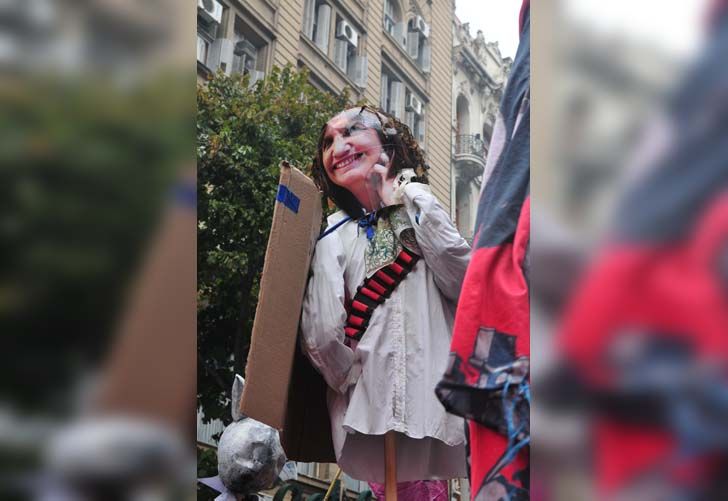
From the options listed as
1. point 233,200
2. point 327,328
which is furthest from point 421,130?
point 327,328

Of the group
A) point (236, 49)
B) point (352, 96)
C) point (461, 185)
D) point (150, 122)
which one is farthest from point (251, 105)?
point (150, 122)

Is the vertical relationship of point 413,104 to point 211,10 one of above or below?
below

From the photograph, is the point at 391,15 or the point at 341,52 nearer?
the point at 391,15

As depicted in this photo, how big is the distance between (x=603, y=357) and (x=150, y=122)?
1.01 ft

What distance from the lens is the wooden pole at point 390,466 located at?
8.43ft

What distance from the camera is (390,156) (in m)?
3.24

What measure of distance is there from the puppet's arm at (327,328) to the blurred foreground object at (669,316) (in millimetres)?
2227

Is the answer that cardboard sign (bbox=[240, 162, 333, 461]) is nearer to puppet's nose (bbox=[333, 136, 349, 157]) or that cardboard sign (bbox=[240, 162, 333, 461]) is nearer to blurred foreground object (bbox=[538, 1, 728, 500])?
puppet's nose (bbox=[333, 136, 349, 157])

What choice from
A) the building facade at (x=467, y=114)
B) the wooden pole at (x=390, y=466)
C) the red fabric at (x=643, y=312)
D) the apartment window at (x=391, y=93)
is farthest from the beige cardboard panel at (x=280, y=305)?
the apartment window at (x=391, y=93)

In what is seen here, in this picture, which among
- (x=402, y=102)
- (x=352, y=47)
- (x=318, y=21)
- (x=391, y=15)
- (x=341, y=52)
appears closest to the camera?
(x=402, y=102)

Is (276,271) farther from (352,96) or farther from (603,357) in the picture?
(352,96)

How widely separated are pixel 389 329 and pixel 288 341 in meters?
0.43

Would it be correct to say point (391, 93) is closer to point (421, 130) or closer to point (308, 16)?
point (308, 16)

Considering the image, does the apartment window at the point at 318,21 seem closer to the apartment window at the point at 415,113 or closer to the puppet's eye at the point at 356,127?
the apartment window at the point at 415,113
